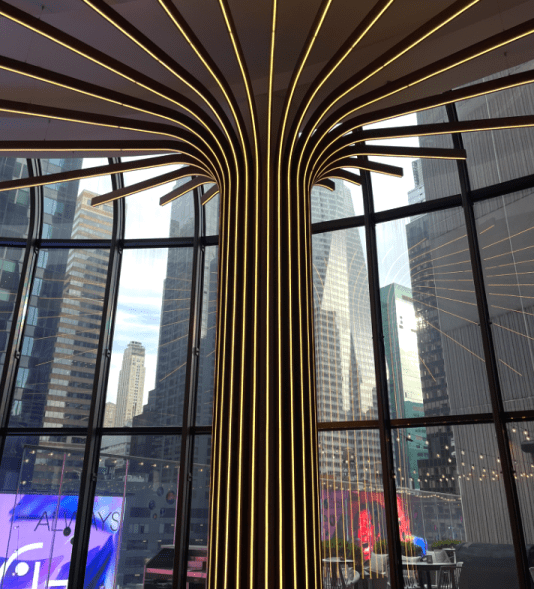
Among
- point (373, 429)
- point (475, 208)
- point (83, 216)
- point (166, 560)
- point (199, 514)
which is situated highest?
point (83, 216)

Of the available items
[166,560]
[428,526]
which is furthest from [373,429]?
[166,560]

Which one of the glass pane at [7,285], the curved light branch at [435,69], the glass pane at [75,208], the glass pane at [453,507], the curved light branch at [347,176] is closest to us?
the curved light branch at [435,69]

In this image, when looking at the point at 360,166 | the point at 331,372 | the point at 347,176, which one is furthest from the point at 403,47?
the point at 331,372

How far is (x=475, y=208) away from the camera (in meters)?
6.49

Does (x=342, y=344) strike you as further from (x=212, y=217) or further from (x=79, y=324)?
(x=79, y=324)

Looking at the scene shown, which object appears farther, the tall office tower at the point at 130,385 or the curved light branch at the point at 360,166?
the tall office tower at the point at 130,385

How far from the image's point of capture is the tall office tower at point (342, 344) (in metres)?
6.29

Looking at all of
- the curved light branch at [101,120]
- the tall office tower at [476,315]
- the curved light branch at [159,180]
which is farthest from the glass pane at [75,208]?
the tall office tower at [476,315]

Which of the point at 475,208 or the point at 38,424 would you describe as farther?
the point at 38,424

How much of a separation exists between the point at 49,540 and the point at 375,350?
14.3 ft

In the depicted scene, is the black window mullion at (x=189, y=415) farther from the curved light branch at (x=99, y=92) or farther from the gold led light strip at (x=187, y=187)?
the curved light branch at (x=99, y=92)

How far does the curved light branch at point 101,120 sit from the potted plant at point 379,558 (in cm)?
410

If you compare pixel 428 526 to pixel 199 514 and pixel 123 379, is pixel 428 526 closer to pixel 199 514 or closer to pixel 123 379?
pixel 199 514

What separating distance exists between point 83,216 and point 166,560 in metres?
4.61
